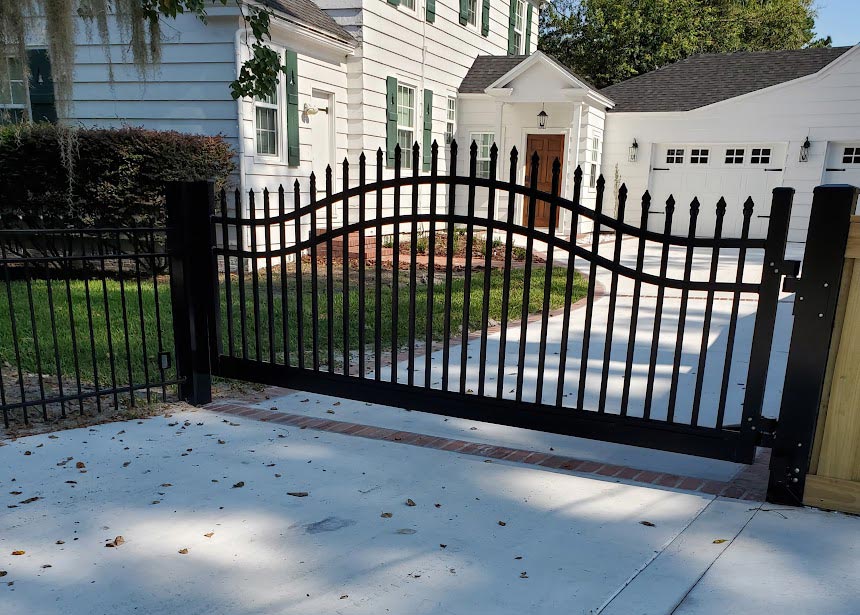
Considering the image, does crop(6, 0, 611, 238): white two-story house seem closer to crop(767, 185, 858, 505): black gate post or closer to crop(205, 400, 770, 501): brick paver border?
crop(205, 400, 770, 501): brick paver border

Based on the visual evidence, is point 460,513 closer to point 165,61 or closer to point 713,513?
point 713,513

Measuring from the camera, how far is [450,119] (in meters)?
14.6

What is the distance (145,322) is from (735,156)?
13.9 m

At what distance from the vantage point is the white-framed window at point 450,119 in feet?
47.4

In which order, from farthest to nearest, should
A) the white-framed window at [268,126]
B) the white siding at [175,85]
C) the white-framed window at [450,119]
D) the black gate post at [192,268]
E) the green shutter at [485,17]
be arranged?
1. the green shutter at [485,17]
2. the white-framed window at [450,119]
3. the white-framed window at [268,126]
4. the white siding at [175,85]
5. the black gate post at [192,268]

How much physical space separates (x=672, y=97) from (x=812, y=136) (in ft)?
11.1

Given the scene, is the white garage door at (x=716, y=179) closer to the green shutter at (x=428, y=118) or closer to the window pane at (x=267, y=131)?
the green shutter at (x=428, y=118)

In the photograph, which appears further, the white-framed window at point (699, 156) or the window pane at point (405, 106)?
the white-framed window at point (699, 156)

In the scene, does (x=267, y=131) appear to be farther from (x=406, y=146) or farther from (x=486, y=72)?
(x=486, y=72)

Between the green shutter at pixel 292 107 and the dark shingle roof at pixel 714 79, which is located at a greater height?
the dark shingle roof at pixel 714 79

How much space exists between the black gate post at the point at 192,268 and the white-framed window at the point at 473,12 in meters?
12.9

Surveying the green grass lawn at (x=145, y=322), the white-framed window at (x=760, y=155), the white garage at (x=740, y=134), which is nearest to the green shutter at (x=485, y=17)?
the white garage at (x=740, y=134)

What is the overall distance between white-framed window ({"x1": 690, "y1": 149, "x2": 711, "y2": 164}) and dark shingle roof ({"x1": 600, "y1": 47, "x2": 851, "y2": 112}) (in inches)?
41.6

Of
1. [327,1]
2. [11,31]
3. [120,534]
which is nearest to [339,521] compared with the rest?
[120,534]
